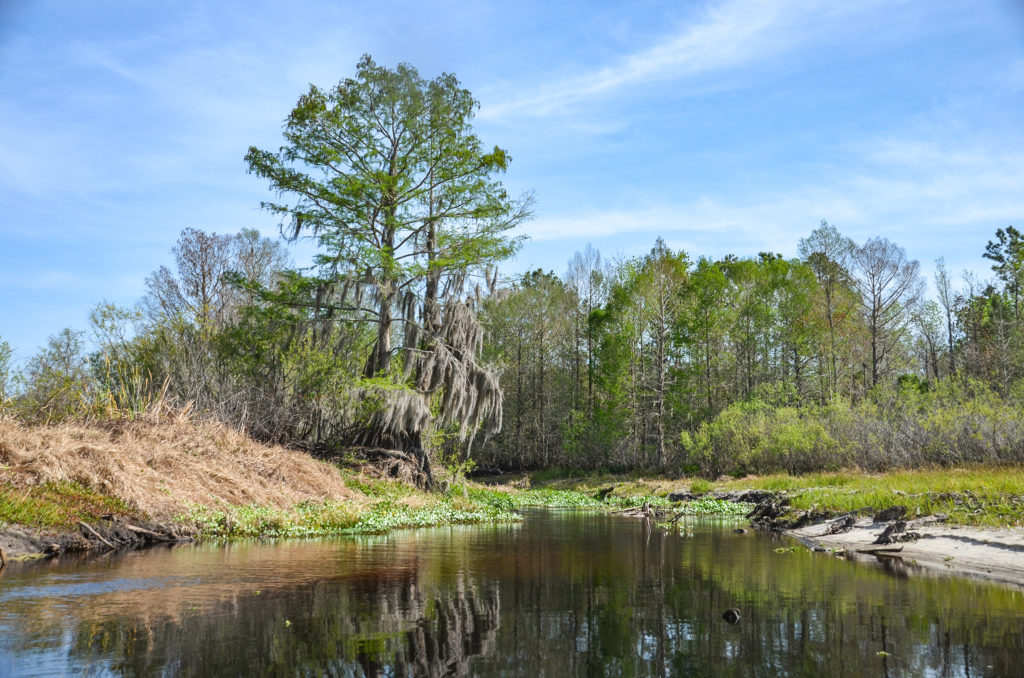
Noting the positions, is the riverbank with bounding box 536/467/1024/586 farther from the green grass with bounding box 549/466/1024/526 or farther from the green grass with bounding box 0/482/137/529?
the green grass with bounding box 0/482/137/529

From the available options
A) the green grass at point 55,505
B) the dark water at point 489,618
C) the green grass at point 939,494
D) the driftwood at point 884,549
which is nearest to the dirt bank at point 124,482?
the green grass at point 55,505

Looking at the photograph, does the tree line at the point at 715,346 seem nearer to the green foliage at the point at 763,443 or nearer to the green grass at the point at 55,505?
the green foliage at the point at 763,443

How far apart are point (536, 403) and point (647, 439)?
37.6 feet

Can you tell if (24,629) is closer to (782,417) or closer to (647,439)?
(782,417)

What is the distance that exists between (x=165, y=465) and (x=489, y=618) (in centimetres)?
1087

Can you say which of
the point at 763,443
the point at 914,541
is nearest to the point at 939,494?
the point at 914,541

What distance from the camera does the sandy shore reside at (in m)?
10.8

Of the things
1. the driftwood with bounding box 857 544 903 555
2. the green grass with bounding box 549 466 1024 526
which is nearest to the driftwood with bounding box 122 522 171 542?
the driftwood with bounding box 857 544 903 555

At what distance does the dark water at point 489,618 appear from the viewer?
576cm

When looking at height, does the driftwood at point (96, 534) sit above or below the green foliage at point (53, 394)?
below

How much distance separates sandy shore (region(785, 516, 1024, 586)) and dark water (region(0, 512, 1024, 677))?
4.32 ft

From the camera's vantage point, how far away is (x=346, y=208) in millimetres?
24203

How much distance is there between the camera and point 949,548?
491 inches

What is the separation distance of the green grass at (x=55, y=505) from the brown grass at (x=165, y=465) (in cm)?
16
